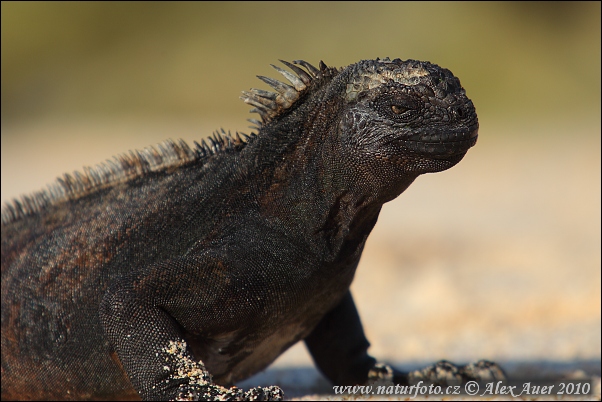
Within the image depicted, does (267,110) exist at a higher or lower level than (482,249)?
higher

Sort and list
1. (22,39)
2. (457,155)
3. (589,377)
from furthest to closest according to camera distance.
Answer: (22,39) → (589,377) → (457,155)

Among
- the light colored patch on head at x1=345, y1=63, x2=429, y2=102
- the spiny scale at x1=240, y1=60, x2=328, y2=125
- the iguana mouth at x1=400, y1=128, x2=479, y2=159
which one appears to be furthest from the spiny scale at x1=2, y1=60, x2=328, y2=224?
the iguana mouth at x1=400, y1=128, x2=479, y2=159

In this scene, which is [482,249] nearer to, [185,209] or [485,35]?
[185,209]

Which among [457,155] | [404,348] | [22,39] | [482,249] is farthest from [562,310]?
[22,39]

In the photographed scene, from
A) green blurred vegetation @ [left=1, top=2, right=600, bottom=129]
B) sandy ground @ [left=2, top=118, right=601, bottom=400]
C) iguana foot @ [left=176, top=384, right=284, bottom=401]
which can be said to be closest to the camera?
iguana foot @ [left=176, top=384, right=284, bottom=401]

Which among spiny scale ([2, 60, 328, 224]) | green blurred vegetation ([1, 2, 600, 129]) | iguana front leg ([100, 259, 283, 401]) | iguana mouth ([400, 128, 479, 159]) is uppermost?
green blurred vegetation ([1, 2, 600, 129])

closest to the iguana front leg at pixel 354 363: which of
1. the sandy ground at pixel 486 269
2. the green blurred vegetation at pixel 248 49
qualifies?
the sandy ground at pixel 486 269

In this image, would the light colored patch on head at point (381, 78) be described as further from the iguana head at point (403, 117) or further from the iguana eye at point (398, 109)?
the iguana eye at point (398, 109)

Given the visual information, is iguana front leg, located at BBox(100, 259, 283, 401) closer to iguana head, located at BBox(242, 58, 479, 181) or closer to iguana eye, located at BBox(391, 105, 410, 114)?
iguana head, located at BBox(242, 58, 479, 181)
